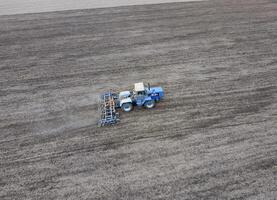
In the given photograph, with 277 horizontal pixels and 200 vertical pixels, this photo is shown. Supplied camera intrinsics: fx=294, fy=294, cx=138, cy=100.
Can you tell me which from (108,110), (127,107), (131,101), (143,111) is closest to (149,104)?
(143,111)

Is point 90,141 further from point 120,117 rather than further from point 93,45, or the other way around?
point 93,45

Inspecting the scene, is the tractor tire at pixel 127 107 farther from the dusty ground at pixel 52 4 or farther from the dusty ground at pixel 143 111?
the dusty ground at pixel 52 4

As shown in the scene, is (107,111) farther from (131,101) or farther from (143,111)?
(143,111)

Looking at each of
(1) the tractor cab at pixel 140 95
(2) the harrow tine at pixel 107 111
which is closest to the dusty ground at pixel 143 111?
(2) the harrow tine at pixel 107 111

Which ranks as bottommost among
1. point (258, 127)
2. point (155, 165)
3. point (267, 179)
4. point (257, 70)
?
point (267, 179)

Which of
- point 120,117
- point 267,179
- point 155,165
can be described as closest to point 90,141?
point 120,117

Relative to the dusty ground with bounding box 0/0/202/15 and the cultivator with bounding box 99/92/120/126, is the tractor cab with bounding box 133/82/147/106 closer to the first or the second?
the cultivator with bounding box 99/92/120/126
